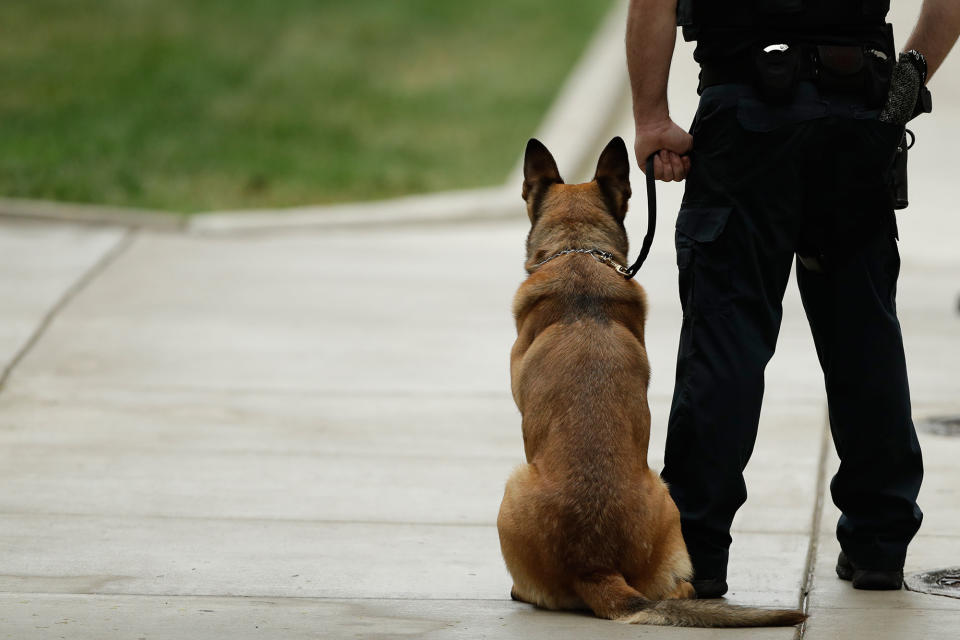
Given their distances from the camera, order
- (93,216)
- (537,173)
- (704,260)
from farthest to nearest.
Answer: (93,216) < (537,173) < (704,260)

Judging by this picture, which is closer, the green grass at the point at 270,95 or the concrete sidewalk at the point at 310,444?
the concrete sidewalk at the point at 310,444

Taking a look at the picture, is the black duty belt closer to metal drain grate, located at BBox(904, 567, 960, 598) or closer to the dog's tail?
the dog's tail

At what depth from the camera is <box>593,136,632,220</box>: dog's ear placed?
4.61m

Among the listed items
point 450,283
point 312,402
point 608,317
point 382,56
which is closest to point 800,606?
point 608,317

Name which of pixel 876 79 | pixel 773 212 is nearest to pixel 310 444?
pixel 773 212

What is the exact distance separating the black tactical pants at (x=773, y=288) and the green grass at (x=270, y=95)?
8.69 metres

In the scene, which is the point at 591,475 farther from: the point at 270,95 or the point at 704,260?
the point at 270,95

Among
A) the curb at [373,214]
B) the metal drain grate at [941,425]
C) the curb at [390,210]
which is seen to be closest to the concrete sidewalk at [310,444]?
the metal drain grate at [941,425]

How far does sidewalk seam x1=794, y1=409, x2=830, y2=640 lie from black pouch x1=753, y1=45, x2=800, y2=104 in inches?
54.3

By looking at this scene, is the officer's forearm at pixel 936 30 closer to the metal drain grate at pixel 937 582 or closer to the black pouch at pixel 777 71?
the black pouch at pixel 777 71

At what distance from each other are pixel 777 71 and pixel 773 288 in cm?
59

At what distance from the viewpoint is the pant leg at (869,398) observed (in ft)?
13.8

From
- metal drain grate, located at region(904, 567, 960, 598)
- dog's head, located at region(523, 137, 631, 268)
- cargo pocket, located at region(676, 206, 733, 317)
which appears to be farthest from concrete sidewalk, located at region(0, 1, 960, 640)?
dog's head, located at region(523, 137, 631, 268)

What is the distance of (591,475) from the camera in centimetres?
396
